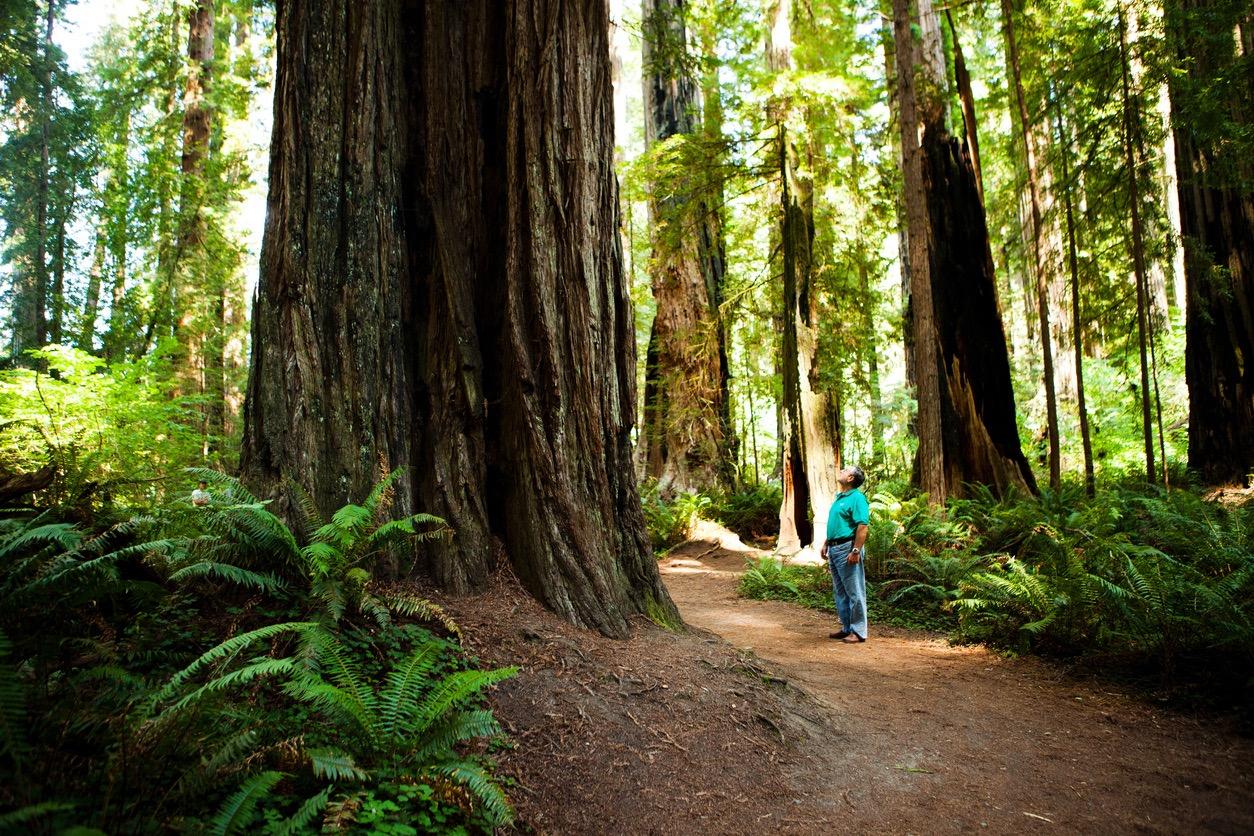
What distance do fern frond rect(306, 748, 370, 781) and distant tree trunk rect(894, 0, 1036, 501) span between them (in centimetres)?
974

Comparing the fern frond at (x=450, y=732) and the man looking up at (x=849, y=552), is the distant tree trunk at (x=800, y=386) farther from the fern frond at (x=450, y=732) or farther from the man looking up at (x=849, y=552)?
the fern frond at (x=450, y=732)

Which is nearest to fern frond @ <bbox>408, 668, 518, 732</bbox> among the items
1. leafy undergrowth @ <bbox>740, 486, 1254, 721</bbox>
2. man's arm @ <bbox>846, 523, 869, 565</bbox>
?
man's arm @ <bbox>846, 523, 869, 565</bbox>

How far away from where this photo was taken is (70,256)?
2355 cm

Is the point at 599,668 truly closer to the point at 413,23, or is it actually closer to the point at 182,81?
the point at 413,23

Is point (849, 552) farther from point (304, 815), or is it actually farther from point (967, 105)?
point (967, 105)

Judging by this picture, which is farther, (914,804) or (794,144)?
(794,144)

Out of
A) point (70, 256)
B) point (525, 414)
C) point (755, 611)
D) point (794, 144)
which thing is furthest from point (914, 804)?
point (70, 256)

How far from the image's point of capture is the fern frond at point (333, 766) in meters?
2.35

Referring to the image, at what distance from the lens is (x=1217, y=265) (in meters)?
10.3

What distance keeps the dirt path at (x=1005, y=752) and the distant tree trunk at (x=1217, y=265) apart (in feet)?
25.2

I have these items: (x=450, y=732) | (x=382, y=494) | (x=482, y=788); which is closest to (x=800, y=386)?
(x=382, y=494)

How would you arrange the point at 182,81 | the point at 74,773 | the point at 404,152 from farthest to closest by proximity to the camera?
the point at 182,81
the point at 404,152
the point at 74,773

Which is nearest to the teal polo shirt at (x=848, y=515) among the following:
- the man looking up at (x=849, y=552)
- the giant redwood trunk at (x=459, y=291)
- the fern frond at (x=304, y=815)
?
the man looking up at (x=849, y=552)

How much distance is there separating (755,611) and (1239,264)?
30.9ft
